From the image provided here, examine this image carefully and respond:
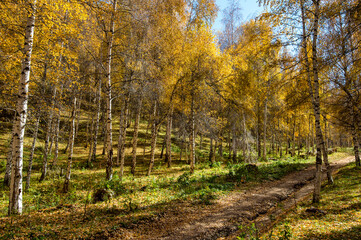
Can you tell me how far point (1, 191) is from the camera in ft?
33.4

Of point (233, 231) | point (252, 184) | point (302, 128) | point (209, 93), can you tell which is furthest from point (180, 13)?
point (302, 128)

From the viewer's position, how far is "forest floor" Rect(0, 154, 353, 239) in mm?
4992

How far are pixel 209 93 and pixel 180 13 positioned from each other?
241 inches

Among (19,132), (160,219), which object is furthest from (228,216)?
(19,132)

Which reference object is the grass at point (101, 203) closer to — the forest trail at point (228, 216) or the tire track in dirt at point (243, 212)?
the forest trail at point (228, 216)

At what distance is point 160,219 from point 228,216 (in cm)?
239

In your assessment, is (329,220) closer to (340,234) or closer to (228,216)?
(340,234)

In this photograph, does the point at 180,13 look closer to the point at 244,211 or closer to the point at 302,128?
the point at 244,211

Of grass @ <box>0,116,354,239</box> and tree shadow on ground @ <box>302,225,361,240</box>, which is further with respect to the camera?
grass @ <box>0,116,354,239</box>

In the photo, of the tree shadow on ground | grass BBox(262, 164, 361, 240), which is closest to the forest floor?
grass BBox(262, 164, 361, 240)

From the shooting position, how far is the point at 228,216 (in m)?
6.41

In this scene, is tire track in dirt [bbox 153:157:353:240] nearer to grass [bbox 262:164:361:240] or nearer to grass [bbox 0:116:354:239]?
grass [bbox 262:164:361:240]

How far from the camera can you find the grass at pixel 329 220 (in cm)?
439

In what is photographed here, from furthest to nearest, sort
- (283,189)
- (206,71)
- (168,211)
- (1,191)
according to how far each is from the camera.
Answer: (206,71) → (1,191) → (283,189) → (168,211)
